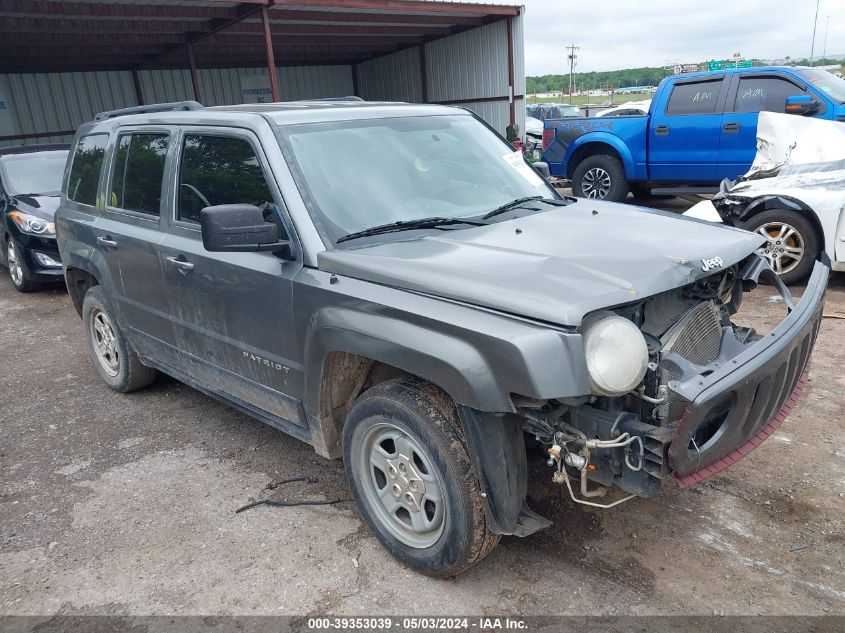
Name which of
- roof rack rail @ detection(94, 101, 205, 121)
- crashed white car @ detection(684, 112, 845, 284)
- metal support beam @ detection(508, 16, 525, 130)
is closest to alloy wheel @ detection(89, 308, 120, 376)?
roof rack rail @ detection(94, 101, 205, 121)

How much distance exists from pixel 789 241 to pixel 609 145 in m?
Answer: 4.49

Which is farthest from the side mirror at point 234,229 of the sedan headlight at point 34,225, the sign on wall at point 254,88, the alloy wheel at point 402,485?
the sign on wall at point 254,88

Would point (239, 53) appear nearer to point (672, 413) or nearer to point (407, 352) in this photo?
point (407, 352)

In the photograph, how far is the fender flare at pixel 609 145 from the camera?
1012 cm

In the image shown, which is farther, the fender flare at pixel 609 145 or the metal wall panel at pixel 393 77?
the metal wall panel at pixel 393 77

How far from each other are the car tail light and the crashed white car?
4.39 metres

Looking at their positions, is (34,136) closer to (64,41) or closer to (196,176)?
(64,41)

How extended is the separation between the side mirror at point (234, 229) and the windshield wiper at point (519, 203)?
3.58 feet

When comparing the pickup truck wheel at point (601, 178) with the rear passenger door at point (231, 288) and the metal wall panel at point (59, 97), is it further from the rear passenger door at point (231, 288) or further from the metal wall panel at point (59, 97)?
the metal wall panel at point (59, 97)

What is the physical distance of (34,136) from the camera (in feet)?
54.4

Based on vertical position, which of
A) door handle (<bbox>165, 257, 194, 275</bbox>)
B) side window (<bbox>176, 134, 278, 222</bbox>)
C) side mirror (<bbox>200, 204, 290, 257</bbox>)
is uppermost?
side window (<bbox>176, 134, 278, 222</bbox>)

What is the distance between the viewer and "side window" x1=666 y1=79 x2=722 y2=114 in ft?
30.1

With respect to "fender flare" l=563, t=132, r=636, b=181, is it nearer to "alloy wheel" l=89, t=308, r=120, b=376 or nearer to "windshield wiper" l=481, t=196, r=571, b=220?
"windshield wiper" l=481, t=196, r=571, b=220

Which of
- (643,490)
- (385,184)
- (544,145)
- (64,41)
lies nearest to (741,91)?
(544,145)
